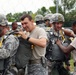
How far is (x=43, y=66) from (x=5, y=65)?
0.65 metres

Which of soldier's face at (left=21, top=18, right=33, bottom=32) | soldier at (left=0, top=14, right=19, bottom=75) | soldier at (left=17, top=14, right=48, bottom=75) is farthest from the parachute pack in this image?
soldier at (left=0, top=14, right=19, bottom=75)

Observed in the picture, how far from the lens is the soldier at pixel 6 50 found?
10.9ft

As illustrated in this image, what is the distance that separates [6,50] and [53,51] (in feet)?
4.24

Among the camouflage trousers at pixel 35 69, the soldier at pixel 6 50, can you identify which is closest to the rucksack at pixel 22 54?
the soldier at pixel 6 50

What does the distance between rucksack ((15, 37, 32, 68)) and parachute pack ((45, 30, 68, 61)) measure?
2.96 ft

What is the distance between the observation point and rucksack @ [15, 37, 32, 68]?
354 centimetres

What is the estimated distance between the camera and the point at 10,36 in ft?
11.4

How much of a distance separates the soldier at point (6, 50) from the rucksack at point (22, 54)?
0.07 metres

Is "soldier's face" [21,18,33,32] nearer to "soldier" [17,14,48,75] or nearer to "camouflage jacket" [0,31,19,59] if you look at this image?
"soldier" [17,14,48,75]

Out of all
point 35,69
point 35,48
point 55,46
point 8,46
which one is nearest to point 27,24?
point 35,48

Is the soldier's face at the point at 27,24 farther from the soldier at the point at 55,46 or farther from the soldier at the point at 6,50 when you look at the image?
the soldier at the point at 55,46

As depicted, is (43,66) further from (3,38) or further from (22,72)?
(3,38)

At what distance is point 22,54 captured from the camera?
11.7 ft

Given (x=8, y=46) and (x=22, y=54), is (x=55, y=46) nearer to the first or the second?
(x=22, y=54)
